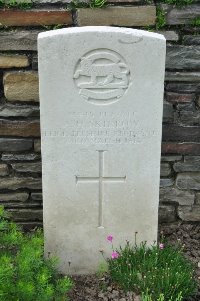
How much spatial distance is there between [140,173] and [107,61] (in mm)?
723

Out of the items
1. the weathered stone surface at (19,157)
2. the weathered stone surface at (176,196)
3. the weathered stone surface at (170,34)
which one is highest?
the weathered stone surface at (170,34)

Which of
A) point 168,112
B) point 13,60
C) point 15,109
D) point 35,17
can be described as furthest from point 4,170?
point 168,112

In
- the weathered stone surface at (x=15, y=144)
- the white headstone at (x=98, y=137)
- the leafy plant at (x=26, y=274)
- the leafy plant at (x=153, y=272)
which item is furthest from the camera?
the weathered stone surface at (x=15, y=144)

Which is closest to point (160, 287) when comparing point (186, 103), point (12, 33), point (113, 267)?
point (113, 267)

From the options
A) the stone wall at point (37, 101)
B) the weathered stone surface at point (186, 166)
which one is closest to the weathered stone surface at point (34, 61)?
the stone wall at point (37, 101)

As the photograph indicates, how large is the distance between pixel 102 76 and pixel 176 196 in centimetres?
133

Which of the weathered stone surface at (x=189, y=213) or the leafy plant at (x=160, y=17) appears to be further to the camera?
the weathered stone surface at (x=189, y=213)

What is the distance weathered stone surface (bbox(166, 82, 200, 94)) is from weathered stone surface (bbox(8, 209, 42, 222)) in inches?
52.4

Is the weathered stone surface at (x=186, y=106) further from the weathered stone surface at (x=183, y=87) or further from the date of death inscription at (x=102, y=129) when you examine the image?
the date of death inscription at (x=102, y=129)

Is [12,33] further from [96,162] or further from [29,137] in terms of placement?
[96,162]

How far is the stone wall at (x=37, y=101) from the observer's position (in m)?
3.41

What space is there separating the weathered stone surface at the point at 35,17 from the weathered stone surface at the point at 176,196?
4.66ft

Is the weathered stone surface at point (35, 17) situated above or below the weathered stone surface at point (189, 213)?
above

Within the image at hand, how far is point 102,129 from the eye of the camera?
→ 311 cm
